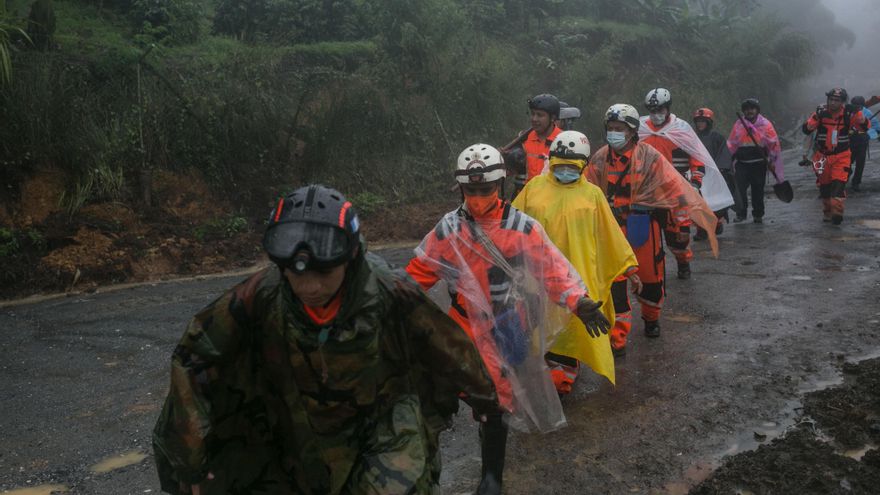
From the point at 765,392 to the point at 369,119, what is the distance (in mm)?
9574

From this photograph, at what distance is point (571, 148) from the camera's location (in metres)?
5.56

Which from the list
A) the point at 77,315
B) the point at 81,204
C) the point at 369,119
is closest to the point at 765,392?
the point at 77,315

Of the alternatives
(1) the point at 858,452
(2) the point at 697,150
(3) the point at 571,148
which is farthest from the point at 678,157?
(1) the point at 858,452

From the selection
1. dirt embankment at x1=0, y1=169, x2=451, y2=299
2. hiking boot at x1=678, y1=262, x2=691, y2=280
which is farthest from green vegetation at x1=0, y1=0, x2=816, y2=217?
hiking boot at x1=678, y1=262, x2=691, y2=280

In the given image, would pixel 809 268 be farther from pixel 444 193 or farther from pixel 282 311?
pixel 282 311

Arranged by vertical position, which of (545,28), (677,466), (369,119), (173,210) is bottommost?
(677,466)

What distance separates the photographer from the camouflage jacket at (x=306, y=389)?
2.66 meters

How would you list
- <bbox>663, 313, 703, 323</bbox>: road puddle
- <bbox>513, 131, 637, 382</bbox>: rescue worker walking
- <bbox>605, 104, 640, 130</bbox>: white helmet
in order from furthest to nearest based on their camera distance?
<bbox>663, 313, 703, 323</bbox>: road puddle
<bbox>605, 104, 640, 130</bbox>: white helmet
<bbox>513, 131, 637, 382</bbox>: rescue worker walking

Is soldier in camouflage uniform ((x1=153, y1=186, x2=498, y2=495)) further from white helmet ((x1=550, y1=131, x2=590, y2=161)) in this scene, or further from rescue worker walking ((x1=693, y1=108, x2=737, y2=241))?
rescue worker walking ((x1=693, y1=108, x2=737, y2=241))

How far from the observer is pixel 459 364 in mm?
2932

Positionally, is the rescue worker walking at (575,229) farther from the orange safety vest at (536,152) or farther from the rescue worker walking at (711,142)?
the rescue worker walking at (711,142)

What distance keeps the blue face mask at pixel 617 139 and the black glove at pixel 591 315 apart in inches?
102

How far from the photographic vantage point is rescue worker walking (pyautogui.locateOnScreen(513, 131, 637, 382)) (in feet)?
18.0

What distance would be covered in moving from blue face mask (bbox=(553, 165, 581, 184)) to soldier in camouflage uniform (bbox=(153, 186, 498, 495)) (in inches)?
113
